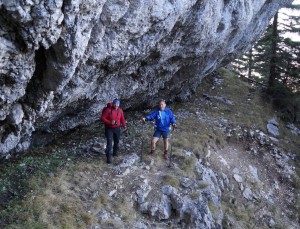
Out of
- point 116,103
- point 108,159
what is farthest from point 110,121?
point 108,159

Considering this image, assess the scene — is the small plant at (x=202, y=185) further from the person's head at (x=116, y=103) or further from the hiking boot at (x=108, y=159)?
the person's head at (x=116, y=103)

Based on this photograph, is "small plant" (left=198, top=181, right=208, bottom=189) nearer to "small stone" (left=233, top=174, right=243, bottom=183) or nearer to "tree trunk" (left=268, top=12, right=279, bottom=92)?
"small stone" (left=233, top=174, right=243, bottom=183)

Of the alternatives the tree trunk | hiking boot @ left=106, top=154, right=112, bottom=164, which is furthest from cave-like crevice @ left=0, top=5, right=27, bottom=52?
the tree trunk

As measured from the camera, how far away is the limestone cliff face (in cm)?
777

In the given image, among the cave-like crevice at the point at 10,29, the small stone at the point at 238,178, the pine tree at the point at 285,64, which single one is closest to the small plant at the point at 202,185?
the small stone at the point at 238,178

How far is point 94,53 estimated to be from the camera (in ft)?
34.2

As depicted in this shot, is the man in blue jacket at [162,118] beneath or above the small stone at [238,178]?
above

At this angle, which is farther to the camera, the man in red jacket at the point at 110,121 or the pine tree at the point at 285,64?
the pine tree at the point at 285,64

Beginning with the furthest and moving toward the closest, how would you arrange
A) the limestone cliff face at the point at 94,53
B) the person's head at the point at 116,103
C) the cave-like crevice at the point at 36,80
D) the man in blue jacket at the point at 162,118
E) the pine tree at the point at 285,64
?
1. the pine tree at the point at 285,64
2. the man in blue jacket at the point at 162,118
3. the person's head at the point at 116,103
4. the cave-like crevice at the point at 36,80
5. the limestone cliff face at the point at 94,53

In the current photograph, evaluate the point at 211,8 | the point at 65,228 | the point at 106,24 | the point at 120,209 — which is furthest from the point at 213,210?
the point at 211,8

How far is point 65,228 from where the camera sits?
28.7 ft

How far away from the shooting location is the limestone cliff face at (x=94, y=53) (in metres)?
7.77

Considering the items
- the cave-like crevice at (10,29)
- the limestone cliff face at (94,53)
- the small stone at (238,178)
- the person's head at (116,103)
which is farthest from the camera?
the small stone at (238,178)

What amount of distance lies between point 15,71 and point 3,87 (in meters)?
0.57
